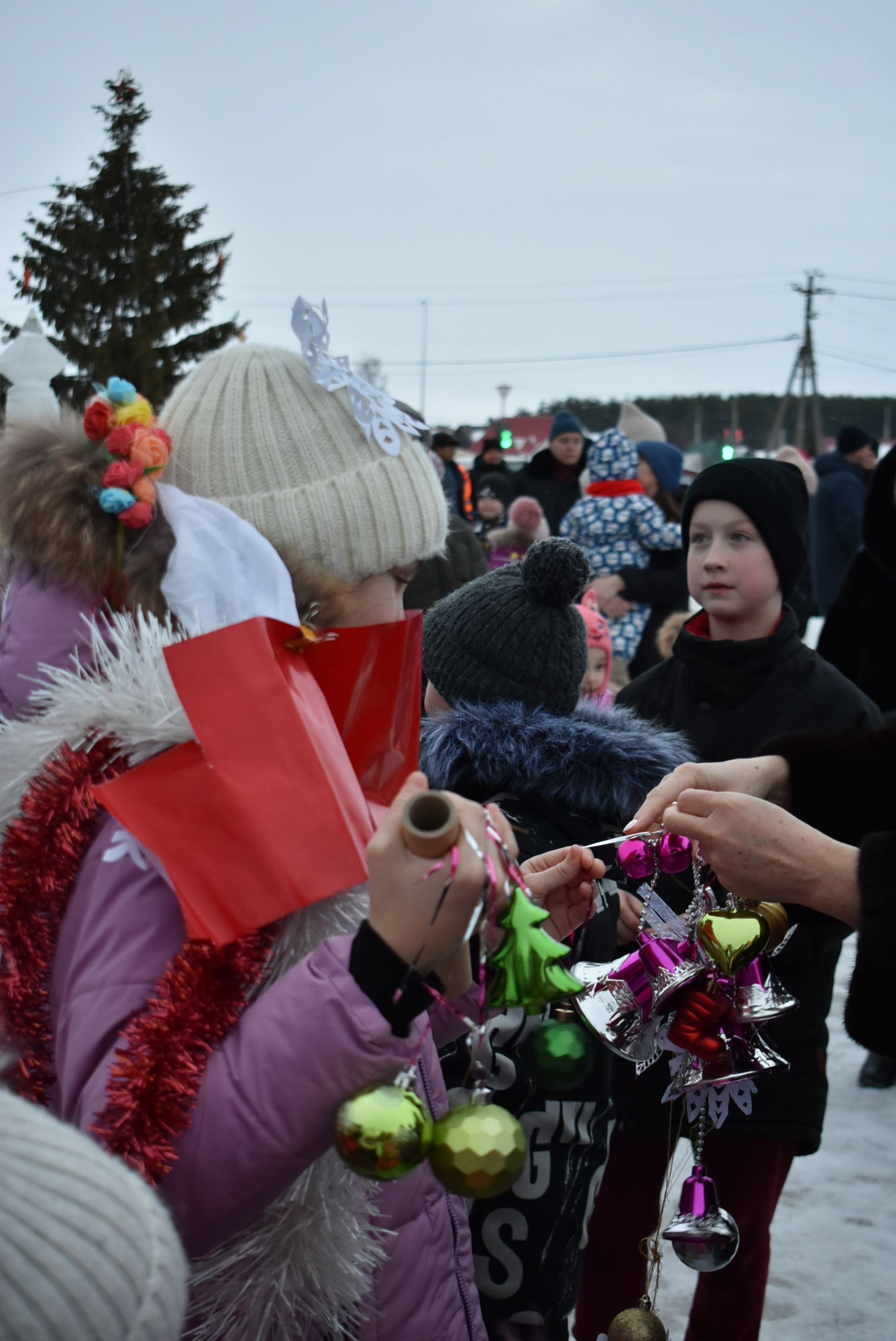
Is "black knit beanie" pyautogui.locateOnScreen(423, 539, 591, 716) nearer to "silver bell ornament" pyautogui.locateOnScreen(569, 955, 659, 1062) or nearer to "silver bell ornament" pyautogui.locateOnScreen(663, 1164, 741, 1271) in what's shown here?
"silver bell ornament" pyautogui.locateOnScreen(569, 955, 659, 1062)

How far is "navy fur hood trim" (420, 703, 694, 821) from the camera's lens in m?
1.85

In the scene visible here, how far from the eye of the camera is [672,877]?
2.05 meters

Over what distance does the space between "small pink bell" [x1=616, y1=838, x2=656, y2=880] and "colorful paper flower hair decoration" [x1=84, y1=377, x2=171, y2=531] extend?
0.78 m

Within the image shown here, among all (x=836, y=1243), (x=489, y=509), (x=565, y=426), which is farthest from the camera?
(x=489, y=509)

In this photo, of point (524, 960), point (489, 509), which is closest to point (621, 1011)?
point (524, 960)

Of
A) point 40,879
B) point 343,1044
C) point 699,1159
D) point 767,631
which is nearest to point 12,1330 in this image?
point 343,1044

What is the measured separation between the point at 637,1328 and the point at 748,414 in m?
33.3

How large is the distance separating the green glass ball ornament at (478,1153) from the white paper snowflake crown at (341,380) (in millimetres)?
943

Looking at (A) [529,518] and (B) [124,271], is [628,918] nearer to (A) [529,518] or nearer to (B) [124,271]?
(A) [529,518]

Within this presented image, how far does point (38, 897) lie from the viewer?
1090mm

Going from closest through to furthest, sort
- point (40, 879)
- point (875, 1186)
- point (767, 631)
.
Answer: point (40, 879), point (767, 631), point (875, 1186)

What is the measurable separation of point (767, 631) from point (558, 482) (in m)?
5.19

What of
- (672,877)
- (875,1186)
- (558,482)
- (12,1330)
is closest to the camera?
(12,1330)

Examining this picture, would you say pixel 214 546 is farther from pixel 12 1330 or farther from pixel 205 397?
pixel 12 1330
